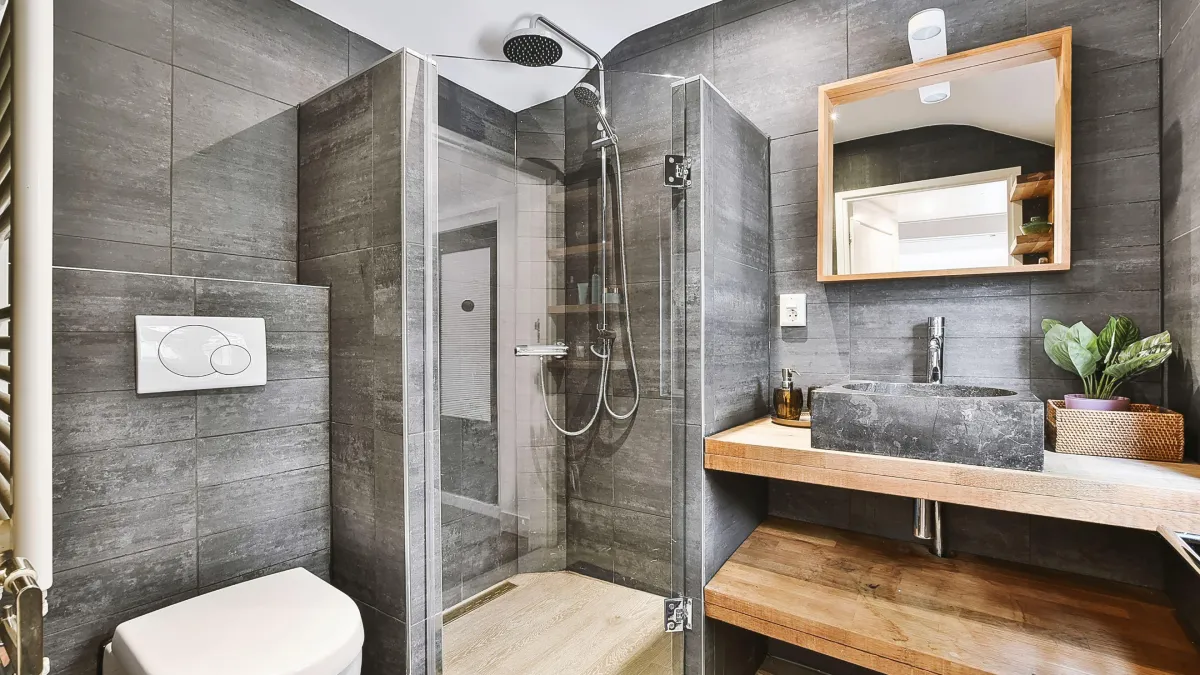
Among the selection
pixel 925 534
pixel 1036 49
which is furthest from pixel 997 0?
pixel 925 534

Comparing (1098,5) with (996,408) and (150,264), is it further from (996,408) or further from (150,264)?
(150,264)

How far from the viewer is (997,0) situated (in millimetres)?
1715

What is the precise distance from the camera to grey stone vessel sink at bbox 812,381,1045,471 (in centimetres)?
126

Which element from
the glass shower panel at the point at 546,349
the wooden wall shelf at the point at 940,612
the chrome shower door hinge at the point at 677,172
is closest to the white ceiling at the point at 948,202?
the chrome shower door hinge at the point at 677,172

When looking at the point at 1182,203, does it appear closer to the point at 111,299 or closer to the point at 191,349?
the point at 191,349

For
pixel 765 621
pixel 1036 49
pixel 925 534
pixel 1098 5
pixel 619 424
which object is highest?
pixel 1098 5

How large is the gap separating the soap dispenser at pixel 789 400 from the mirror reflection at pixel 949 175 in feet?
1.43

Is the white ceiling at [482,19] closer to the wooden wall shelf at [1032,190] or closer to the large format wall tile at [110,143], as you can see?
the large format wall tile at [110,143]

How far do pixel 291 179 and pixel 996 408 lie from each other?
2233mm

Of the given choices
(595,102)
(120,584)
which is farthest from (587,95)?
(120,584)

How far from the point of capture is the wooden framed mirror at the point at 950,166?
1622 millimetres

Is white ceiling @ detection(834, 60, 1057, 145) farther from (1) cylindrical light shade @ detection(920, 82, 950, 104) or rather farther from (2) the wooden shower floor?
(2) the wooden shower floor

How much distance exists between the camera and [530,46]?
201 centimetres

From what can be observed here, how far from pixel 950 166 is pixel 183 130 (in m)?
2.40
